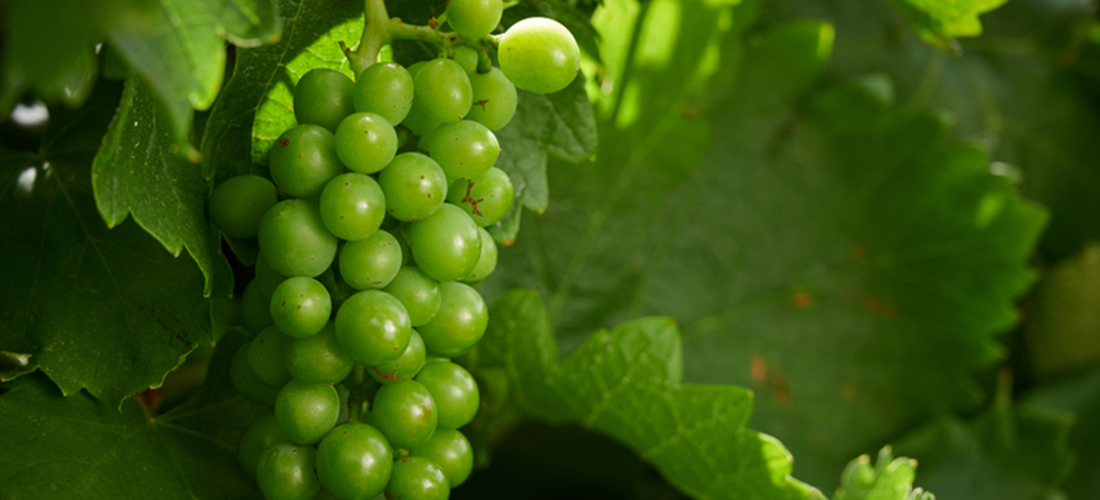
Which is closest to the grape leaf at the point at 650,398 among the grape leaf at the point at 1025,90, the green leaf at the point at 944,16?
the green leaf at the point at 944,16

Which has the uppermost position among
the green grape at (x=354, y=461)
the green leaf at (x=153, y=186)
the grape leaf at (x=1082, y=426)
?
the green leaf at (x=153, y=186)

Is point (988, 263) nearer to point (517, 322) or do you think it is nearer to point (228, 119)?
point (517, 322)

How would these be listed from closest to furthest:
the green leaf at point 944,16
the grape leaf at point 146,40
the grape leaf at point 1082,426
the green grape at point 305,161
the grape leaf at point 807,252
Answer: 1. the grape leaf at point 146,40
2. the green grape at point 305,161
3. the green leaf at point 944,16
4. the grape leaf at point 807,252
5. the grape leaf at point 1082,426

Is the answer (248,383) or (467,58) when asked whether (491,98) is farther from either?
A: (248,383)

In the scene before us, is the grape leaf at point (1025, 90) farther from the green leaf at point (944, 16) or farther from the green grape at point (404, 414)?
the green grape at point (404, 414)

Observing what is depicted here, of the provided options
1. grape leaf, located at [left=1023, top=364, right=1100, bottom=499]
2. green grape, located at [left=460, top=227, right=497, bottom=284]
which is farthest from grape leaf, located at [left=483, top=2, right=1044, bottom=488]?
green grape, located at [left=460, top=227, right=497, bottom=284]

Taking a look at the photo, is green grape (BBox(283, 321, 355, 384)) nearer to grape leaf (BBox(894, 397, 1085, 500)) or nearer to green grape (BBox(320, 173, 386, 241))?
green grape (BBox(320, 173, 386, 241))
